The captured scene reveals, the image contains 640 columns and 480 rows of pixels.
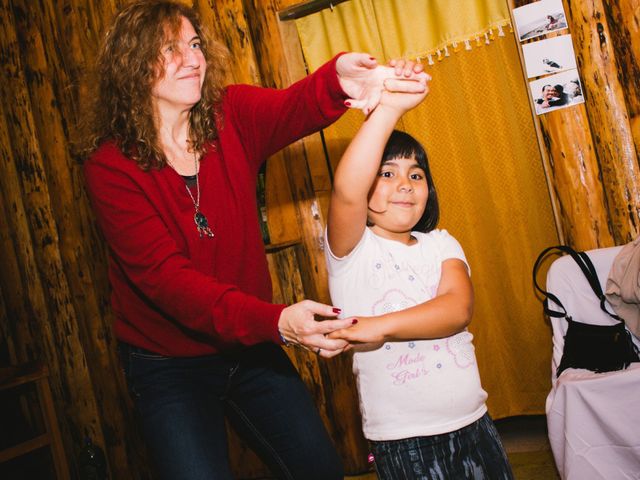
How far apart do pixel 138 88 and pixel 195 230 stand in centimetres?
51

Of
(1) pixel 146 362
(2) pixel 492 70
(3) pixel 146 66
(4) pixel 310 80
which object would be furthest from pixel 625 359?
(3) pixel 146 66

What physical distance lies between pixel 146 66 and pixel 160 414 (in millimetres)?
1053

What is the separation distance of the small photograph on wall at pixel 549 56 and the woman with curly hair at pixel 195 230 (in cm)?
165

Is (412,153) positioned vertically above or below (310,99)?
below

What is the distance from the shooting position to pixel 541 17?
9.62 ft

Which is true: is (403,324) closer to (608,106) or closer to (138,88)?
(138,88)

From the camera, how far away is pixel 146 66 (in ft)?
6.04

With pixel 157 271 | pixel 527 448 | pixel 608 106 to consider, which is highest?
pixel 608 106

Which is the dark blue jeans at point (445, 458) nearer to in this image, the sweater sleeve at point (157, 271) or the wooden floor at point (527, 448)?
the sweater sleeve at point (157, 271)

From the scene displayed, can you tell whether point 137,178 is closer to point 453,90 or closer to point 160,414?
point 160,414

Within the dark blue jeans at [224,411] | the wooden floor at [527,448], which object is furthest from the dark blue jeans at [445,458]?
the wooden floor at [527,448]

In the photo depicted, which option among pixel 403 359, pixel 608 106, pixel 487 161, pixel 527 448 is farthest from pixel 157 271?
pixel 527 448

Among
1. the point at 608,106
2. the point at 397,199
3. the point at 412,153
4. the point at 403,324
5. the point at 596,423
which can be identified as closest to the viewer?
the point at 403,324

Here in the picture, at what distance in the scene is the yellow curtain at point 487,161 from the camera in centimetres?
317
